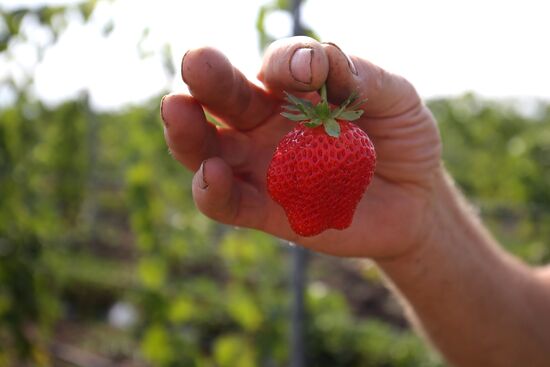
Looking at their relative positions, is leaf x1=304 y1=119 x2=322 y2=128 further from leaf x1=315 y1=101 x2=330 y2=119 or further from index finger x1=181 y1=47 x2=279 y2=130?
index finger x1=181 y1=47 x2=279 y2=130

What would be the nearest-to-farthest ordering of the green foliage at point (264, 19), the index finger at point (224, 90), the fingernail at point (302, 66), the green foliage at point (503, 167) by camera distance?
the fingernail at point (302, 66), the index finger at point (224, 90), the green foliage at point (264, 19), the green foliage at point (503, 167)

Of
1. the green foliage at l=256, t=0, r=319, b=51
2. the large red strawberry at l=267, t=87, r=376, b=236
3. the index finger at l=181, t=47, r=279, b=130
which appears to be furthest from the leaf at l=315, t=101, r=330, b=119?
the green foliage at l=256, t=0, r=319, b=51

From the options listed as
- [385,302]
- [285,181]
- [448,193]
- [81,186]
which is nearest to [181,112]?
[285,181]

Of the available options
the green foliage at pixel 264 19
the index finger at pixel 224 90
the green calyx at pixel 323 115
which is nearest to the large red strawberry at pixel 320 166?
the green calyx at pixel 323 115

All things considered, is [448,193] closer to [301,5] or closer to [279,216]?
[279,216]

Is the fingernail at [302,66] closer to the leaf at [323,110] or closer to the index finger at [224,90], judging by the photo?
the leaf at [323,110]

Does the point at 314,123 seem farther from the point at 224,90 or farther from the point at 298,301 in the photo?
the point at 298,301
